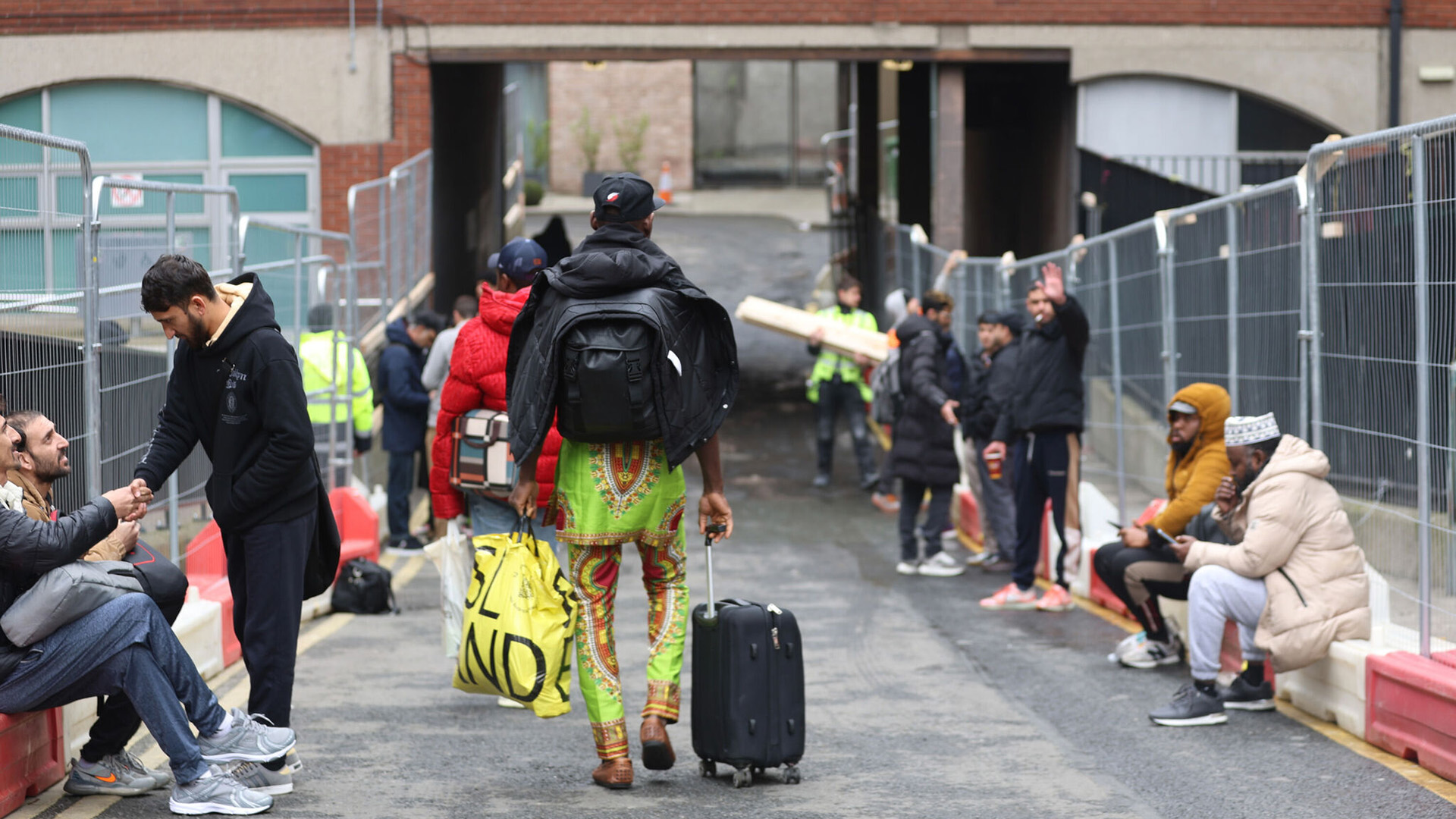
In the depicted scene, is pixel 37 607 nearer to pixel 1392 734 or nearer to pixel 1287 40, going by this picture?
pixel 1392 734

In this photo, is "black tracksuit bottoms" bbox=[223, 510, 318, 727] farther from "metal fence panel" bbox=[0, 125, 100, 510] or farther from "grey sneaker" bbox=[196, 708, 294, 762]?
"metal fence panel" bbox=[0, 125, 100, 510]

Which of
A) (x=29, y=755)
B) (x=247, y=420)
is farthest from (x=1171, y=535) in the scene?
(x=29, y=755)

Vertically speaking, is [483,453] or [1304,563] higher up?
[483,453]

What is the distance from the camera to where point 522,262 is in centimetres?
683

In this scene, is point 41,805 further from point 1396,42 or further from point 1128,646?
point 1396,42

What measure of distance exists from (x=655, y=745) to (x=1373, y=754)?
2.90 metres

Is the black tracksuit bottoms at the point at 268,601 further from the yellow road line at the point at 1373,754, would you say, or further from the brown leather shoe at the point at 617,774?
the yellow road line at the point at 1373,754

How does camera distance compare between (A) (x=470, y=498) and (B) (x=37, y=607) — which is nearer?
(B) (x=37, y=607)

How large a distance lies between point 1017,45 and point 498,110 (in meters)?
9.70

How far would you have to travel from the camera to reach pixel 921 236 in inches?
702

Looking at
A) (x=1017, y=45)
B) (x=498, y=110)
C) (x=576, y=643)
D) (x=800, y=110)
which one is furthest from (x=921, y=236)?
(x=800, y=110)

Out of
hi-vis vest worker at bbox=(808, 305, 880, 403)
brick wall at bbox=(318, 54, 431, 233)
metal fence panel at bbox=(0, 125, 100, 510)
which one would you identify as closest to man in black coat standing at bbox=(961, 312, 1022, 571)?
hi-vis vest worker at bbox=(808, 305, 880, 403)

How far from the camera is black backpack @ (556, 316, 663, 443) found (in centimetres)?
528

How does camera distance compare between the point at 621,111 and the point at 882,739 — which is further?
the point at 621,111
